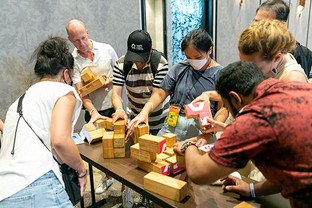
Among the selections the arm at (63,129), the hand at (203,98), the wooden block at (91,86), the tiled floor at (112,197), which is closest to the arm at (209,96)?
the hand at (203,98)

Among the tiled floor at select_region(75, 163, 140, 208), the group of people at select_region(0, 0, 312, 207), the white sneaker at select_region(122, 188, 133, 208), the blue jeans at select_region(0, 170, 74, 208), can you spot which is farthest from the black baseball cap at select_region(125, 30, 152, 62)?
the tiled floor at select_region(75, 163, 140, 208)

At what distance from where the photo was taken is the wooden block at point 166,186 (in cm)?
116

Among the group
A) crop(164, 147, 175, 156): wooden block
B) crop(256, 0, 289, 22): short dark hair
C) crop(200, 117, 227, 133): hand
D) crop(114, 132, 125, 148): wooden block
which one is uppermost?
crop(256, 0, 289, 22): short dark hair

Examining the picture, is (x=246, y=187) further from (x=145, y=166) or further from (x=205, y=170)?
(x=145, y=166)

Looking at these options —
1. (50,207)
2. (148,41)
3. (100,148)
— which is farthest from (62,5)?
(50,207)

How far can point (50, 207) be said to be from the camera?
3.82 feet

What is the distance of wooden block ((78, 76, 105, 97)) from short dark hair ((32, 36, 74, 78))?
35.6 inches

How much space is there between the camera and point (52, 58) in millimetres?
1355

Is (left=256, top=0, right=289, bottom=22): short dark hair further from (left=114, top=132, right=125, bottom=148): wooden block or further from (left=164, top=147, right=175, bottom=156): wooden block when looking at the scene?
(left=114, top=132, right=125, bottom=148): wooden block

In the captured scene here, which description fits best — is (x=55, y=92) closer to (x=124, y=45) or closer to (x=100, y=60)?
(x=100, y=60)

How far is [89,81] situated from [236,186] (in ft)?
5.05

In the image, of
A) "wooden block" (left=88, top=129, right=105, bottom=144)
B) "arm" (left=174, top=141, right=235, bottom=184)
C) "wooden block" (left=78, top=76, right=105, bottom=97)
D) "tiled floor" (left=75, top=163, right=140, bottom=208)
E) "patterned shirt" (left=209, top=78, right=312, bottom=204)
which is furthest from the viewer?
"tiled floor" (left=75, top=163, right=140, bottom=208)

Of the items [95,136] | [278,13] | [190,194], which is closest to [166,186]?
[190,194]

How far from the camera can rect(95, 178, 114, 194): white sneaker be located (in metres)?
2.63
